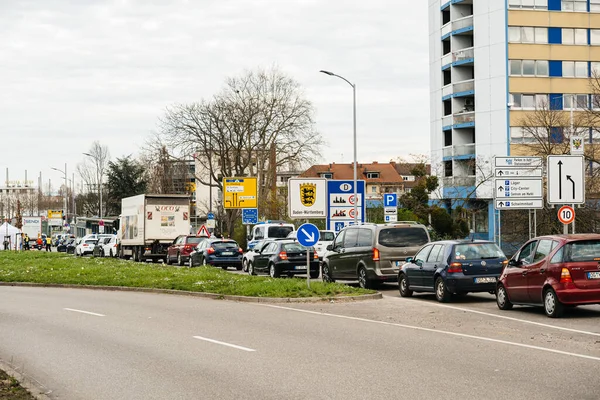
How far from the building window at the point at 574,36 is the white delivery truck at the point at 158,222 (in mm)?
33669

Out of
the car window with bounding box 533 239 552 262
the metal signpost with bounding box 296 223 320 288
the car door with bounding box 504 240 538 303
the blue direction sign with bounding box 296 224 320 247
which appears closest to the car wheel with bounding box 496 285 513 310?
the car door with bounding box 504 240 538 303

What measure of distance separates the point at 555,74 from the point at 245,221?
27724 millimetres

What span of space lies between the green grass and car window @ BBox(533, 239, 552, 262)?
557cm

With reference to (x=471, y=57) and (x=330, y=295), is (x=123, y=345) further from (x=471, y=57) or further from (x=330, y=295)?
(x=471, y=57)

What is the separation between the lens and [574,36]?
6650cm

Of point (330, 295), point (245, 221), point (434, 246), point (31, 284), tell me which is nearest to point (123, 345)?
point (330, 295)

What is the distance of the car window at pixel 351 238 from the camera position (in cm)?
2564

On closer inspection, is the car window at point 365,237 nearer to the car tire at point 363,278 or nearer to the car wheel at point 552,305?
the car tire at point 363,278

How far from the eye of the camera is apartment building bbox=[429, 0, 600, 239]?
6512 centimetres

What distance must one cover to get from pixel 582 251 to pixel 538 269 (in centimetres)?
95

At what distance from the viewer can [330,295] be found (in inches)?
830

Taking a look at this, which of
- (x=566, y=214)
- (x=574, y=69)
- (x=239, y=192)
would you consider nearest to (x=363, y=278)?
(x=566, y=214)

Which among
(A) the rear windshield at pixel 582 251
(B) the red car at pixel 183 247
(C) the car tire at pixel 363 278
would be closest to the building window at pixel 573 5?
(B) the red car at pixel 183 247

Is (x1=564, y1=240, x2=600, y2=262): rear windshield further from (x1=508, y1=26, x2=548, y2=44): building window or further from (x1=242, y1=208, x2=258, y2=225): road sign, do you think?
(x1=508, y1=26, x2=548, y2=44): building window
